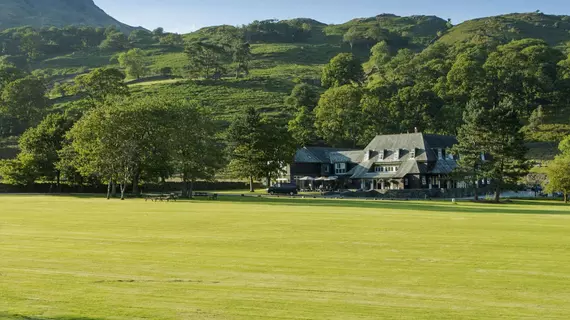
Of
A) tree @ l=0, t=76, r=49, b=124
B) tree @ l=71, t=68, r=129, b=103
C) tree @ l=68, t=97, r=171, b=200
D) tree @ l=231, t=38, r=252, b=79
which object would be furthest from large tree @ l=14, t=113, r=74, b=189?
tree @ l=231, t=38, r=252, b=79

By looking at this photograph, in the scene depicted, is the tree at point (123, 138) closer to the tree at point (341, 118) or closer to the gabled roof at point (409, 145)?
the gabled roof at point (409, 145)

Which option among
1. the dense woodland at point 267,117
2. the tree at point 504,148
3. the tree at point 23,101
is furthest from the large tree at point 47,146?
the tree at point 504,148

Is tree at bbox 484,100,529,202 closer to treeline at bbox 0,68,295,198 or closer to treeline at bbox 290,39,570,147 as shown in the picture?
treeline at bbox 0,68,295,198

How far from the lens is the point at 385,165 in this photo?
305 feet

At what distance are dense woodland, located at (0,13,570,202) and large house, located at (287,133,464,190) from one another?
6513 millimetres

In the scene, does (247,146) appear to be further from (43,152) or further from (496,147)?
(496,147)

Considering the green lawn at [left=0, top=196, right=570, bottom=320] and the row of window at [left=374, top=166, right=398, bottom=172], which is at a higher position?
the row of window at [left=374, top=166, right=398, bottom=172]

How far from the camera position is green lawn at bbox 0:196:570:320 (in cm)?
1256

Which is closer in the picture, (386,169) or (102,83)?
(386,169)

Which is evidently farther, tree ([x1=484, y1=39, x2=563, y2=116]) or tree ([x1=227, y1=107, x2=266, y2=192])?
tree ([x1=484, y1=39, x2=563, y2=116])

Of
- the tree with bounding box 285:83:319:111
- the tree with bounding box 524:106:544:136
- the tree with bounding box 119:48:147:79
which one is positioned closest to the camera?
the tree with bounding box 524:106:544:136

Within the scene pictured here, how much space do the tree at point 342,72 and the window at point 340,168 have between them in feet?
239

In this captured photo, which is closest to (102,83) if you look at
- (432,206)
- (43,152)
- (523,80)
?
(43,152)

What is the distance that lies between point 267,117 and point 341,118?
15607mm
